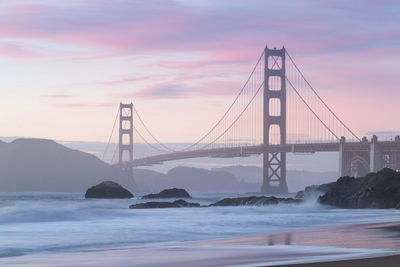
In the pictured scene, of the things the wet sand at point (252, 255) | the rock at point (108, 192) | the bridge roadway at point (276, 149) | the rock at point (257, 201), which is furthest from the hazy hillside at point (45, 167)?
the wet sand at point (252, 255)

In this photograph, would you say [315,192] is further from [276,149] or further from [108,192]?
[276,149]

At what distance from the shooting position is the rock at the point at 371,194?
26916 mm

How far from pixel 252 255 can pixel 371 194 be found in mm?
19406

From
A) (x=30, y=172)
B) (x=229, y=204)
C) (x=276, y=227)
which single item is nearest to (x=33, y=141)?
(x=30, y=172)

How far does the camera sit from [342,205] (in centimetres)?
2866

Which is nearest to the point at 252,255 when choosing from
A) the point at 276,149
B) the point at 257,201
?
the point at 257,201

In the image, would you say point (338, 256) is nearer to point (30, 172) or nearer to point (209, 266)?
point (209, 266)

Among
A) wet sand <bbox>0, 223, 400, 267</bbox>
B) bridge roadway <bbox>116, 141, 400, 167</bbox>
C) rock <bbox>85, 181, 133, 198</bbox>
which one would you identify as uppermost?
bridge roadway <bbox>116, 141, 400, 167</bbox>

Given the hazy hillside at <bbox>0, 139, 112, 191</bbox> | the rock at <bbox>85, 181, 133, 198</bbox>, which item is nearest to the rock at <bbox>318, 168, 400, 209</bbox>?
the rock at <bbox>85, 181, 133, 198</bbox>

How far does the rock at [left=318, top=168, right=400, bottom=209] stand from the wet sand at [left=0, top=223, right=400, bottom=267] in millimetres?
15751

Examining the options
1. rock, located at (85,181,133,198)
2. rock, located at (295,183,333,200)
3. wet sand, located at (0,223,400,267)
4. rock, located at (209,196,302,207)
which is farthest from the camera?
rock, located at (85,181,133,198)

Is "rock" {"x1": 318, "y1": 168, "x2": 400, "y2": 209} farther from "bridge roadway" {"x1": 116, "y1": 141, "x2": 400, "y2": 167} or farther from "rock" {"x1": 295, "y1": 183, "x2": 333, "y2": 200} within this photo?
"bridge roadway" {"x1": 116, "y1": 141, "x2": 400, "y2": 167}

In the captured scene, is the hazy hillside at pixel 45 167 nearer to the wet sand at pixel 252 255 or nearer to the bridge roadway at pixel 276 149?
the bridge roadway at pixel 276 149

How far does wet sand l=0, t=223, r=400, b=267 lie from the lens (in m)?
8.00
